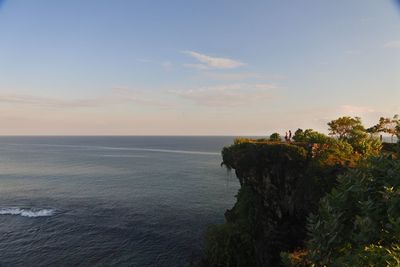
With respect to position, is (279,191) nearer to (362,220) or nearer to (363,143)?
(363,143)

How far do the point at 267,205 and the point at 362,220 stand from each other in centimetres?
2259

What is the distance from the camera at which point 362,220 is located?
10812 mm

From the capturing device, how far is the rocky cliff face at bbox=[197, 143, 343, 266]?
29.5 metres

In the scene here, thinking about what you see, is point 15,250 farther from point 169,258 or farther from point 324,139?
point 324,139

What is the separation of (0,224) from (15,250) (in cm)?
1507

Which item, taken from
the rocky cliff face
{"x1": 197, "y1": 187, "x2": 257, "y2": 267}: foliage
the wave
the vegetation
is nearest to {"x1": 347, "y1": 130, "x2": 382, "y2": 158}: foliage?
the vegetation

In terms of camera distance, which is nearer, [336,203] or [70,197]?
[336,203]

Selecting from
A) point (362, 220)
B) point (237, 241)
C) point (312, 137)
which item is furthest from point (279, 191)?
point (362, 220)

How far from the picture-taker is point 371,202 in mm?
10906

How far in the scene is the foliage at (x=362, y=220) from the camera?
33.7 ft

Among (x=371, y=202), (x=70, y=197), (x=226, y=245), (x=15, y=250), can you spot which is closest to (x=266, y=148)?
(x=226, y=245)

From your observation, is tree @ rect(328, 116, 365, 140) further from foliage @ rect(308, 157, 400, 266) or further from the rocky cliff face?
foliage @ rect(308, 157, 400, 266)

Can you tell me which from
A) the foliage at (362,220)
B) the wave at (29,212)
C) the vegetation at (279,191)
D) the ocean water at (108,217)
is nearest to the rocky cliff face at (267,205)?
the vegetation at (279,191)

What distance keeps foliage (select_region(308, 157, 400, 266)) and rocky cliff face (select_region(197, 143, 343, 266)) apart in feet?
49.1
